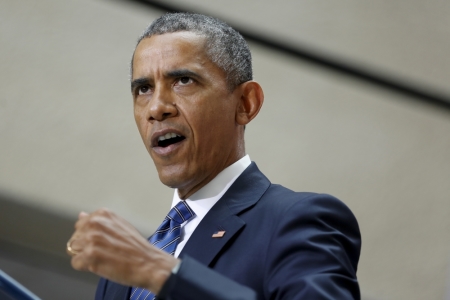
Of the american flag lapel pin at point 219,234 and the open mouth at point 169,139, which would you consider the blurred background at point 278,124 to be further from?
the american flag lapel pin at point 219,234

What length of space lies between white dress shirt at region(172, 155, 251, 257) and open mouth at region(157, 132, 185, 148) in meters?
0.12

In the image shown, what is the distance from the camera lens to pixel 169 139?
1463mm

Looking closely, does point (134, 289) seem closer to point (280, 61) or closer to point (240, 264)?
point (240, 264)

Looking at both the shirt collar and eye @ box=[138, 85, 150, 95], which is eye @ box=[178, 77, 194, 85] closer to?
eye @ box=[138, 85, 150, 95]

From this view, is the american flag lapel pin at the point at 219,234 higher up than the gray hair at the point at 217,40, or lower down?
lower down

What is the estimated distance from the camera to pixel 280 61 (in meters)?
3.21

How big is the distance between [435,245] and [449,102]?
0.73m

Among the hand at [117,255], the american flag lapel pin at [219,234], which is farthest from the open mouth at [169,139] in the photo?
the hand at [117,255]

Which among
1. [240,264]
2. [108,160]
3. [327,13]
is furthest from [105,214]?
[327,13]

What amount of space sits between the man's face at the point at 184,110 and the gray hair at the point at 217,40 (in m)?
0.02

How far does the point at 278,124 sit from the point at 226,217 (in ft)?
6.22

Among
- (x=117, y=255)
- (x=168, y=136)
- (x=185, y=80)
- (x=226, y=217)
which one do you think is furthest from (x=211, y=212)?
(x=117, y=255)

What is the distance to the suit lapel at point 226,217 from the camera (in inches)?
48.9

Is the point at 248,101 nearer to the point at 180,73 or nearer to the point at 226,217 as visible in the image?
the point at 180,73
